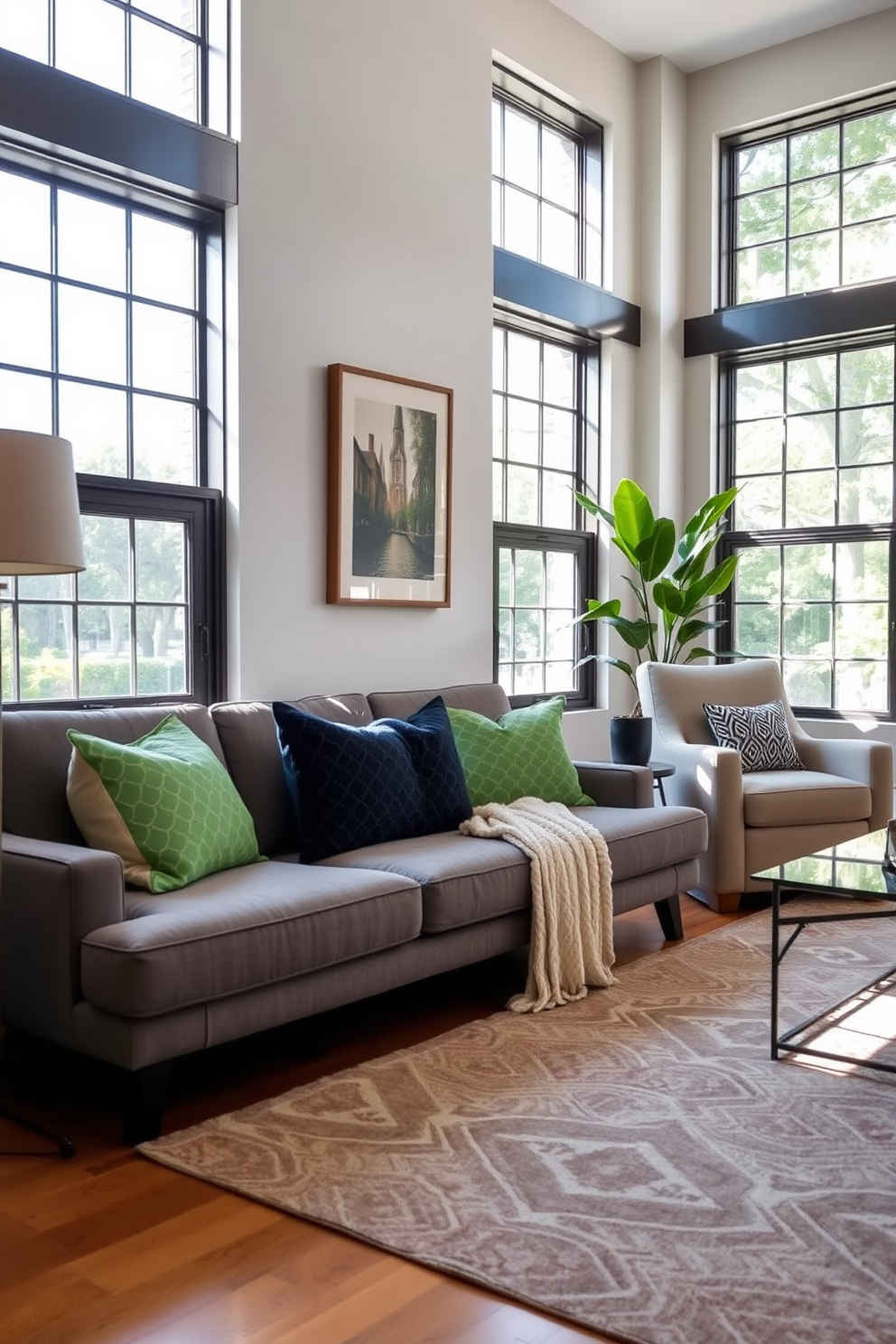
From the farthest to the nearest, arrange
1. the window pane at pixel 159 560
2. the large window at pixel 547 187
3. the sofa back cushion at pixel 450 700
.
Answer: the large window at pixel 547 187
the sofa back cushion at pixel 450 700
the window pane at pixel 159 560

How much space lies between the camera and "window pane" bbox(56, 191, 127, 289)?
12.6 ft

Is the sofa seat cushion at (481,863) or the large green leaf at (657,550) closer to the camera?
the sofa seat cushion at (481,863)

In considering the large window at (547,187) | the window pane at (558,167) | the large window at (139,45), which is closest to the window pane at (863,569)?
the large window at (547,187)

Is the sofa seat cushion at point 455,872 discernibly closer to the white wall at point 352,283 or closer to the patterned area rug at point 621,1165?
the patterned area rug at point 621,1165

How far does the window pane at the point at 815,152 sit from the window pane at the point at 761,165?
0.06 meters

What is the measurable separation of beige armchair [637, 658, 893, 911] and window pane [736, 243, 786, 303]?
2.31 m

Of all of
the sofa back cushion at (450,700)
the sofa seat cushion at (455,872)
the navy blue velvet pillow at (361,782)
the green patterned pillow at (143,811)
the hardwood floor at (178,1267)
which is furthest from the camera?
the sofa back cushion at (450,700)

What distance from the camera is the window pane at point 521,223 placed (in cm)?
577

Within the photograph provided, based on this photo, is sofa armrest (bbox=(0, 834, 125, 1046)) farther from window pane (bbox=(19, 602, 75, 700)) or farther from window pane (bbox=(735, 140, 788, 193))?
window pane (bbox=(735, 140, 788, 193))

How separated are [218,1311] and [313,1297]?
0.50 feet

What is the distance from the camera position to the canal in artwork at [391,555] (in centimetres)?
466

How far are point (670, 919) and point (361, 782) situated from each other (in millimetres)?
1415

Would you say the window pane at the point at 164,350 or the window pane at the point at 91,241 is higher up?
the window pane at the point at 91,241

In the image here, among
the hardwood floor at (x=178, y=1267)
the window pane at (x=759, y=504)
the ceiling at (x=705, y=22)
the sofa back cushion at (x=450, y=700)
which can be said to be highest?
the ceiling at (x=705, y=22)
